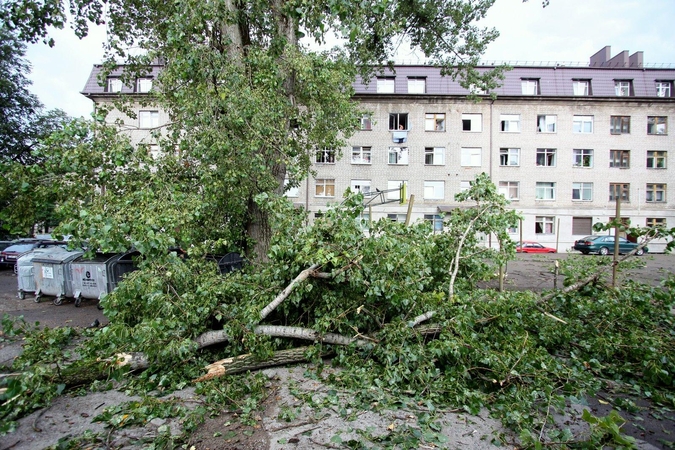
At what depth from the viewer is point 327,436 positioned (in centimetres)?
286

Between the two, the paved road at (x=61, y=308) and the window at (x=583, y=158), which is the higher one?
the window at (x=583, y=158)

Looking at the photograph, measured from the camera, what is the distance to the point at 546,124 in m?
26.6

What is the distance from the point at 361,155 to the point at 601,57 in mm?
23687

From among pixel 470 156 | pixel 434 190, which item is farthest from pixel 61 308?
pixel 470 156

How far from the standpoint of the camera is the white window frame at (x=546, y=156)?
2653cm

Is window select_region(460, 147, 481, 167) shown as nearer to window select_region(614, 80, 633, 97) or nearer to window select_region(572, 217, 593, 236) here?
window select_region(572, 217, 593, 236)

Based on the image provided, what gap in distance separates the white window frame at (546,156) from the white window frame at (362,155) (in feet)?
42.5

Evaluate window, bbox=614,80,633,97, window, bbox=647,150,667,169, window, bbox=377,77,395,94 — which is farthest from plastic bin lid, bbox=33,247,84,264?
window, bbox=647,150,667,169

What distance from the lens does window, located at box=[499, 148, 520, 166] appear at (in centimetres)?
2638

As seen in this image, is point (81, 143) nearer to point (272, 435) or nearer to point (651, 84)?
point (272, 435)

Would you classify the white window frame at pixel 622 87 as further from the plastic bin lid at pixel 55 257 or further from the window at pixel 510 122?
the plastic bin lid at pixel 55 257

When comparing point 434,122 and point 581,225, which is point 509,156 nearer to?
point 434,122

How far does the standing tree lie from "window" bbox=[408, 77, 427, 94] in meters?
18.4

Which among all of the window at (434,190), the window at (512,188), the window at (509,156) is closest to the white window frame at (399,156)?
the window at (434,190)
